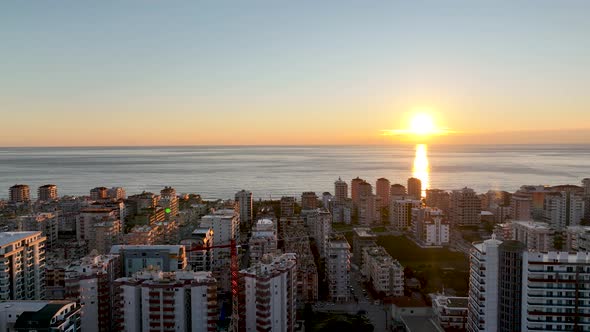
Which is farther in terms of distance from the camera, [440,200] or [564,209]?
[440,200]

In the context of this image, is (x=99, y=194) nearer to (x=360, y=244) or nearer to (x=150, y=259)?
(x=360, y=244)

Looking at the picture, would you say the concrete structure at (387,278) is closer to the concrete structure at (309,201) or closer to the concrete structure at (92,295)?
the concrete structure at (92,295)

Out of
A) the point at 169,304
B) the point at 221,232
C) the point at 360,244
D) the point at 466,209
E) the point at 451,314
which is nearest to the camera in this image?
the point at 169,304

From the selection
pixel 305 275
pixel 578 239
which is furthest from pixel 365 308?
pixel 578 239

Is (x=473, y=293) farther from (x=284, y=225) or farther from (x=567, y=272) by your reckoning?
(x=284, y=225)

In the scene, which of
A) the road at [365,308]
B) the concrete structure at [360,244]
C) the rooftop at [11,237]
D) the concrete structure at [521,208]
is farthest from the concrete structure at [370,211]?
the rooftop at [11,237]

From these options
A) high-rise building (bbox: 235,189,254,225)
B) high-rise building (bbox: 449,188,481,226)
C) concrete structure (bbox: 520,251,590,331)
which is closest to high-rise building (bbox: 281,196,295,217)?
high-rise building (bbox: 235,189,254,225)

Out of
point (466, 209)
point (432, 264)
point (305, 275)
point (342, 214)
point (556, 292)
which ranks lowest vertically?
point (432, 264)
